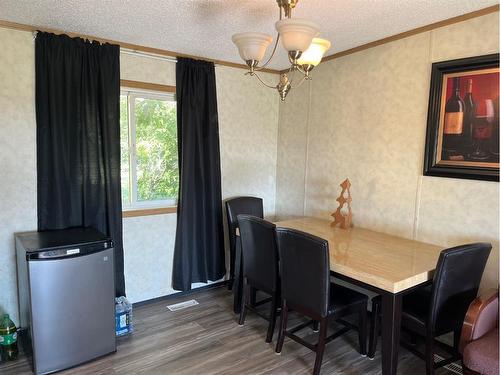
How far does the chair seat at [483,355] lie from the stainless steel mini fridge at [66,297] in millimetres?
2242

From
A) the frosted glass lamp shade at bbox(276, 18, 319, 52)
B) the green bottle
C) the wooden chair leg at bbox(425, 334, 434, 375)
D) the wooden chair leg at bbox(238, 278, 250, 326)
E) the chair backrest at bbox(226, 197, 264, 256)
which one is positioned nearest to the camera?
the frosted glass lamp shade at bbox(276, 18, 319, 52)

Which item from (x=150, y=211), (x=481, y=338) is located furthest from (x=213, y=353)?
(x=481, y=338)

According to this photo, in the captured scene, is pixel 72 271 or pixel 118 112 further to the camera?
pixel 118 112

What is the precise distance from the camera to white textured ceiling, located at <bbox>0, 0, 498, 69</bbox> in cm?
222

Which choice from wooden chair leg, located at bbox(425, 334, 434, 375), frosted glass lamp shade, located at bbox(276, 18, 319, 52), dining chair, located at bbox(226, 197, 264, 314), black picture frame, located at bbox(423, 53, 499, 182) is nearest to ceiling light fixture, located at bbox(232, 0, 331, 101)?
frosted glass lamp shade, located at bbox(276, 18, 319, 52)

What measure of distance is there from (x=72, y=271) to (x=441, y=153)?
2.69m

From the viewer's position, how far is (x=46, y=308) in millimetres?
2279

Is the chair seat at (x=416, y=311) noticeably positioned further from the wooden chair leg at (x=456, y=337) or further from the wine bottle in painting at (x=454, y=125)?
the wine bottle in painting at (x=454, y=125)

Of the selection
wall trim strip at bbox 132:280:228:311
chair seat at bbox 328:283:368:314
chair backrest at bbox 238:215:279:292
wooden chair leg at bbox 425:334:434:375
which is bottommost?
wall trim strip at bbox 132:280:228:311

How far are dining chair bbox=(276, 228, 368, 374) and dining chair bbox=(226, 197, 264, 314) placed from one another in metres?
0.72

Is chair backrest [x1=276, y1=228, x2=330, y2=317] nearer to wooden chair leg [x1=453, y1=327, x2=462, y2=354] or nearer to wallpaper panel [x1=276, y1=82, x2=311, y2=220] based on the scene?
wooden chair leg [x1=453, y1=327, x2=462, y2=354]

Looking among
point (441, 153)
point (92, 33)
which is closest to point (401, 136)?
point (441, 153)

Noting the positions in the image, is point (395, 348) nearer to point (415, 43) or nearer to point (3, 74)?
point (415, 43)

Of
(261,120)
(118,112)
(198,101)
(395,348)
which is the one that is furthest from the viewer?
(261,120)
